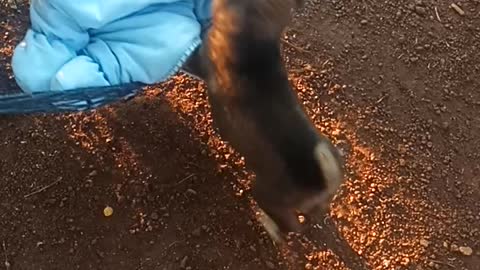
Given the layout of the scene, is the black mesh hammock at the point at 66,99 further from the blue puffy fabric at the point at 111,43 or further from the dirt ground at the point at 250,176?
the dirt ground at the point at 250,176

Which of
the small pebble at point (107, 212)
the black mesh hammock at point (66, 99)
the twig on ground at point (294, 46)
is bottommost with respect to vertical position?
the small pebble at point (107, 212)

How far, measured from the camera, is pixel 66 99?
2.05 meters

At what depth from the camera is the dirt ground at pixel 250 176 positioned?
7.73 feet

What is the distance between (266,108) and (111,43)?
55cm

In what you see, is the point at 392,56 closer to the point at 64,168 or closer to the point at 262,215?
→ the point at 262,215

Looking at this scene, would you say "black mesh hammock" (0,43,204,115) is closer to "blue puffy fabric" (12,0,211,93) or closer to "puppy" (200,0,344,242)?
"blue puffy fabric" (12,0,211,93)

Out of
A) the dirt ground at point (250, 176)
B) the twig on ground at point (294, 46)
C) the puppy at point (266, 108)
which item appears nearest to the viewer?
the puppy at point (266, 108)

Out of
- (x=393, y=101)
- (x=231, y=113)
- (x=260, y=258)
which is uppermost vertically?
(x=231, y=113)

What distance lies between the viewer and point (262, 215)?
7.77 ft

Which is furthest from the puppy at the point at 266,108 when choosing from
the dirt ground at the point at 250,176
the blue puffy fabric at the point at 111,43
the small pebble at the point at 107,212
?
the small pebble at the point at 107,212

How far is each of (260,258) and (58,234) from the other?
1.73 ft

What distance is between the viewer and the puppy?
1.72 metres

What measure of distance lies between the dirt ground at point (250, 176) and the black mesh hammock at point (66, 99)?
1.20ft

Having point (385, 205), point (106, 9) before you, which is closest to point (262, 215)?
point (385, 205)
